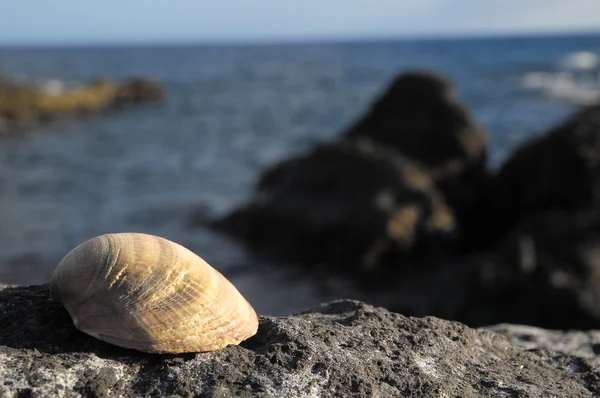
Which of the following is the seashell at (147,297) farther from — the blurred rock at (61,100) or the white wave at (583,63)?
the white wave at (583,63)

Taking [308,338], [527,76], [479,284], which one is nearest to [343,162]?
[479,284]

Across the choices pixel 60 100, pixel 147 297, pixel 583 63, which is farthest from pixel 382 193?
pixel 583 63

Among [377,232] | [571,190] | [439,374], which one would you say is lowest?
[377,232]

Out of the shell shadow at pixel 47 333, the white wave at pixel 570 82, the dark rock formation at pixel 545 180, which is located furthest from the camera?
the white wave at pixel 570 82

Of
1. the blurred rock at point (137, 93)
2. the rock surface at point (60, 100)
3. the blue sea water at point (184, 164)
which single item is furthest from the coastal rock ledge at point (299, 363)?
the blurred rock at point (137, 93)

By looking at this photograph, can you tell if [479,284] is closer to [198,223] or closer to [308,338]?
[308,338]

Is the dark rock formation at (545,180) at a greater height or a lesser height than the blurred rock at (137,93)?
greater

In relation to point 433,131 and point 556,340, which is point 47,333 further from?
point 433,131

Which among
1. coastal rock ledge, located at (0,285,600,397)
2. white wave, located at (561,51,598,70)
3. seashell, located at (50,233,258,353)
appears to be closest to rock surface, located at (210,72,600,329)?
coastal rock ledge, located at (0,285,600,397)
